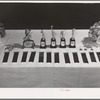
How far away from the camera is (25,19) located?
84.7 inches

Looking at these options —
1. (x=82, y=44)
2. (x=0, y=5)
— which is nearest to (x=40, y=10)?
(x=0, y=5)

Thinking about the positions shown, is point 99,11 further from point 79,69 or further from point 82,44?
point 79,69

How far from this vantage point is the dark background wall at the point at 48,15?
2.08 meters

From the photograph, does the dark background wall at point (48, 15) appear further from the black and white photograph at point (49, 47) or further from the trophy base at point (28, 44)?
the trophy base at point (28, 44)

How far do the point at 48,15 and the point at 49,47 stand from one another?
42 centimetres

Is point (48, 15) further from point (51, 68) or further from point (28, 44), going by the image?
point (51, 68)

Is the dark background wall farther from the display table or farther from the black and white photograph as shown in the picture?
the display table

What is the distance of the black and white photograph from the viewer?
162cm

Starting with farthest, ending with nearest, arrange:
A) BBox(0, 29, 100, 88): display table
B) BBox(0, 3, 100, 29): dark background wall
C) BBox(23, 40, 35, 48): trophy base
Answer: BBox(0, 3, 100, 29): dark background wall
BBox(23, 40, 35, 48): trophy base
BBox(0, 29, 100, 88): display table

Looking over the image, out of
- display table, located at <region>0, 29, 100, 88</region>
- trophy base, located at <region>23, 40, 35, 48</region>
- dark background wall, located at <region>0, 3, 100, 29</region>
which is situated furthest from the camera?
dark background wall, located at <region>0, 3, 100, 29</region>

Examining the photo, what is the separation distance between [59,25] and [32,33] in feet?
1.00

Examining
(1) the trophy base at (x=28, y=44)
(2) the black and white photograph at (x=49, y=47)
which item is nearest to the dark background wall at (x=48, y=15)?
(2) the black and white photograph at (x=49, y=47)

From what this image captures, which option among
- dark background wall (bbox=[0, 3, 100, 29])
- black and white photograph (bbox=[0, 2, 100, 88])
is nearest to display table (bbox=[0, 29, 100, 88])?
black and white photograph (bbox=[0, 2, 100, 88])

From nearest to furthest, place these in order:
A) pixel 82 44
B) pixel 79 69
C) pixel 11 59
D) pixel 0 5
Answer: pixel 79 69 → pixel 11 59 → pixel 82 44 → pixel 0 5
